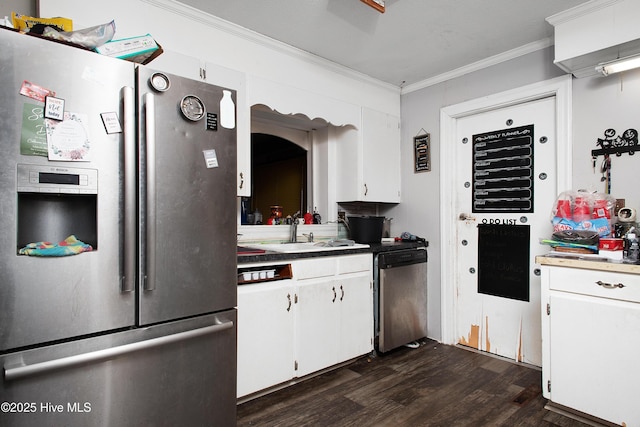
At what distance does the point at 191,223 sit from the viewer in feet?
4.96

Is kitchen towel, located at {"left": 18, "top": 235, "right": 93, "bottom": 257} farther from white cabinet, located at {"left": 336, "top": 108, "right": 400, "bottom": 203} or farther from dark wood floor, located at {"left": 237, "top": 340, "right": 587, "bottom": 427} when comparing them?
white cabinet, located at {"left": 336, "top": 108, "right": 400, "bottom": 203}

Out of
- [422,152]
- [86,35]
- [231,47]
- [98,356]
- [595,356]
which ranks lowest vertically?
[595,356]

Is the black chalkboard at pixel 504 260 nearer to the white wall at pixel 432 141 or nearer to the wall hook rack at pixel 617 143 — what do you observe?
the white wall at pixel 432 141

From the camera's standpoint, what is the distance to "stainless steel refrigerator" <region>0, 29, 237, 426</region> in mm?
1164

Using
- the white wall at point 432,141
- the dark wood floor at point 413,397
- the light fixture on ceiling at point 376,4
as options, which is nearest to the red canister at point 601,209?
the white wall at point 432,141

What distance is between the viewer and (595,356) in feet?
6.26

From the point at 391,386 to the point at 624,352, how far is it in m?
1.31

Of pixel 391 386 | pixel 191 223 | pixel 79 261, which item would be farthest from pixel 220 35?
pixel 391 386

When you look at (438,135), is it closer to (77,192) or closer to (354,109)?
(354,109)

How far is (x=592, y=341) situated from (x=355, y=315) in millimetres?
1437

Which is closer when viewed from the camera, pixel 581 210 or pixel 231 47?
pixel 581 210

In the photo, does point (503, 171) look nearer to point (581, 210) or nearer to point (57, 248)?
point (581, 210)

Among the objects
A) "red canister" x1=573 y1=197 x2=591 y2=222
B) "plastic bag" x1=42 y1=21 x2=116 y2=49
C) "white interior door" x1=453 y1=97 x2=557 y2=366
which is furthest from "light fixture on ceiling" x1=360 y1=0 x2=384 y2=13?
"red canister" x1=573 y1=197 x2=591 y2=222

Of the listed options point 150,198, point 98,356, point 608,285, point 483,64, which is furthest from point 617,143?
point 98,356
